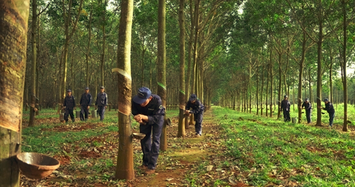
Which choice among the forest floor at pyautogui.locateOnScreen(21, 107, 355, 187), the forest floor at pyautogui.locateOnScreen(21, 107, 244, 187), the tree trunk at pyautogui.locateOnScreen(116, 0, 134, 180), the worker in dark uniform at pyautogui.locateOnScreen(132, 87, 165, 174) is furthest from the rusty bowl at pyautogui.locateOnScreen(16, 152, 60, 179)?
the worker in dark uniform at pyautogui.locateOnScreen(132, 87, 165, 174)

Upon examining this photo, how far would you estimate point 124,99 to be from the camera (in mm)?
4988

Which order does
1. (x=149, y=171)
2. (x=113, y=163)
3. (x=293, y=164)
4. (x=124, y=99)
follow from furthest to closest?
(x=113, y=163) → (x=293, y=164) → (x=149, y=171) → (x=124, y=99)

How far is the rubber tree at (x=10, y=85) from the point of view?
2691 mm

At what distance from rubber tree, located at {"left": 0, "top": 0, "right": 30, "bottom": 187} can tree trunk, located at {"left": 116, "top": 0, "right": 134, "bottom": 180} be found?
2210 mm

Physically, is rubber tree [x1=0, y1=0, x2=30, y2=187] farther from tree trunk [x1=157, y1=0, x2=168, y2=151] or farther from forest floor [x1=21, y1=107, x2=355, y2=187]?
tree trunk [x1=157, y1=0, x2=168, y2=151]

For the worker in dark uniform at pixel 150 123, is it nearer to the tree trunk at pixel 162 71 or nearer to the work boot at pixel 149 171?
the work boot at pixel 149 171

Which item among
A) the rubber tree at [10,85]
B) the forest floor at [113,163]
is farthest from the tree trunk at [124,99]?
the rubber tree at [10,85]

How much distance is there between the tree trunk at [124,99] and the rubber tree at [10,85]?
221 centimetres

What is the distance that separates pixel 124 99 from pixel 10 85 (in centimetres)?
235

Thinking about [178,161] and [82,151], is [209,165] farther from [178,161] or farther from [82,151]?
[82,151]

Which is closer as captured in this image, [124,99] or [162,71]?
[124,99]

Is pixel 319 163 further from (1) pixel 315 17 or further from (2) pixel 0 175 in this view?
(1) pixel 315 17

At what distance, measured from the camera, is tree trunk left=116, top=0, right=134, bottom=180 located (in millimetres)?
5004

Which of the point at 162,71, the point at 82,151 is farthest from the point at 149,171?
the point at 162,71
